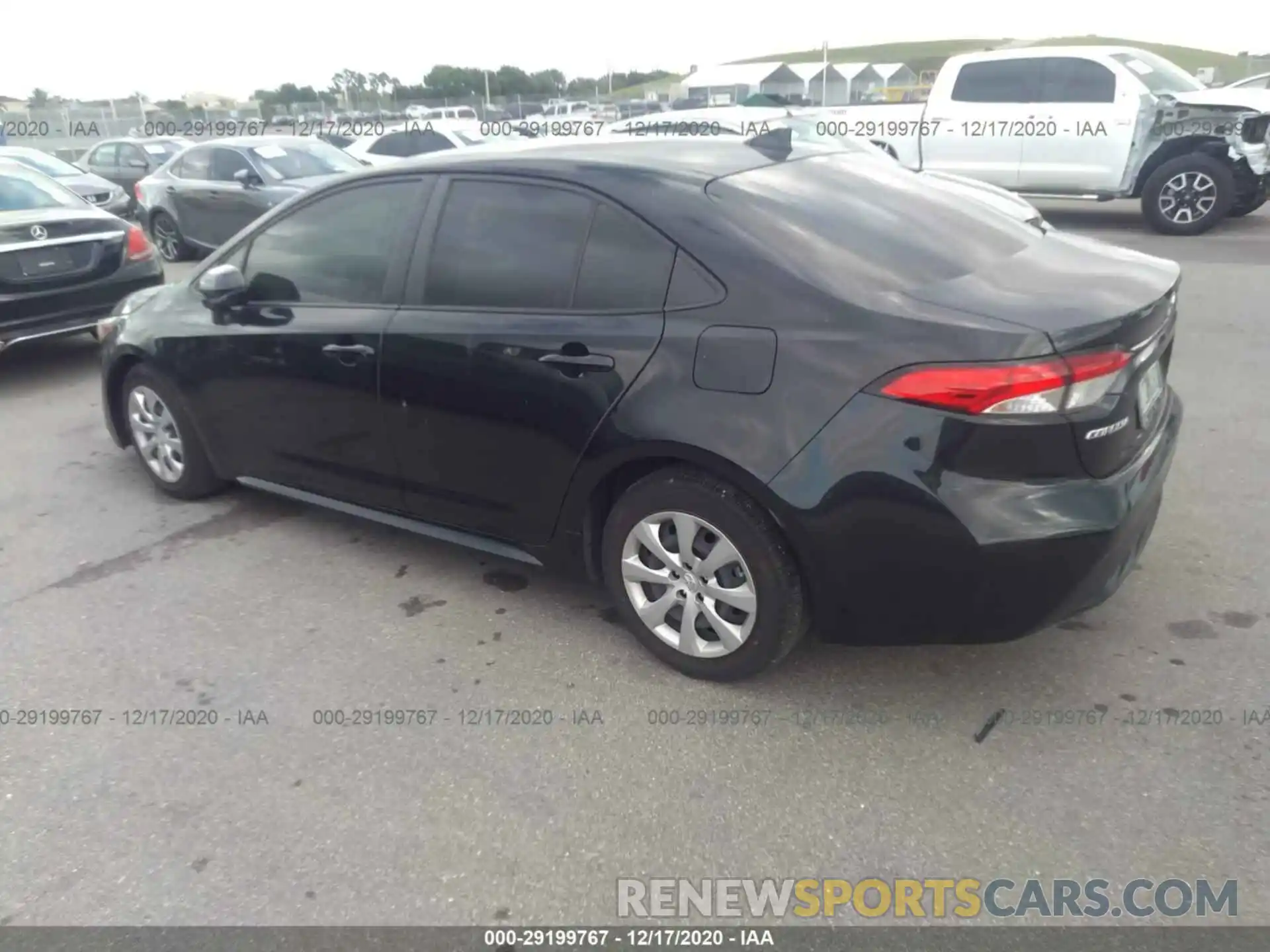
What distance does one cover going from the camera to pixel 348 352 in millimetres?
3748

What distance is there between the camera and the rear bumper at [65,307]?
6613 mm

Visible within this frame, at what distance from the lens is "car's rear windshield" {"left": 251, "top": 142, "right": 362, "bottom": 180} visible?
37.3 ft

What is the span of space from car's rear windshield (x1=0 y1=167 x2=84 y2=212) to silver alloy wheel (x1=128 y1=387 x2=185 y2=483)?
10.6ft

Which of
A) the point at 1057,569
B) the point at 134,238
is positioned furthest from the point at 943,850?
the point at 134,238

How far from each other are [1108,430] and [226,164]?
11481mm

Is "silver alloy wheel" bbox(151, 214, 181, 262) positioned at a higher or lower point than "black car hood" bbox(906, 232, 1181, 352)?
lower

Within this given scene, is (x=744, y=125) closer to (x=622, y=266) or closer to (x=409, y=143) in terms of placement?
(x=409, y=143)

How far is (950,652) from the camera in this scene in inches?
131

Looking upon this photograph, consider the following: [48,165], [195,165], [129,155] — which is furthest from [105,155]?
[195,165]

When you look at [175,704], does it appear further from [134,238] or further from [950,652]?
[134,238]

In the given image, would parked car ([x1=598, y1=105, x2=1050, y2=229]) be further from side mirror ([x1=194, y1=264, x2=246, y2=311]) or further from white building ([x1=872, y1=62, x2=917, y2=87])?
white building ([x1=872, y1=62, x2=917, y2=87])

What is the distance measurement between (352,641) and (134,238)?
533 cm

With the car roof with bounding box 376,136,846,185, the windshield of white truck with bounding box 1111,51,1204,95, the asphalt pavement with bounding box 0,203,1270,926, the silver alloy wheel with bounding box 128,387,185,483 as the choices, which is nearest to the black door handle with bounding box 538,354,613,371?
the car roof with bounding box 376,136,846,185

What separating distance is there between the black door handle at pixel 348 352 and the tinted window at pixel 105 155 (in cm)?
1534
